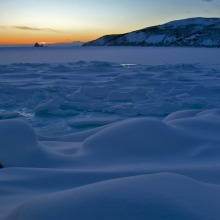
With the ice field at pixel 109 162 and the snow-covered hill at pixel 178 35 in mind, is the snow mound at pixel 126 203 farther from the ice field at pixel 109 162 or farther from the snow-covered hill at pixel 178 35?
the snow-covered hill at pixel 178 35

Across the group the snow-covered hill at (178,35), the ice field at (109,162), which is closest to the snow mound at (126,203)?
the ice field at (109,162)

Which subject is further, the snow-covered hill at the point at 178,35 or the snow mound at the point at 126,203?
the snow-covered hill at the point at 178,35

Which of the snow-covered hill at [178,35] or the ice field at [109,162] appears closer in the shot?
the ice field at [109,162]

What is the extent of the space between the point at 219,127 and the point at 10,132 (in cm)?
240

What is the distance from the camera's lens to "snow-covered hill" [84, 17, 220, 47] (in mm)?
91750

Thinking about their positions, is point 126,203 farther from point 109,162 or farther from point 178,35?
point 178,35

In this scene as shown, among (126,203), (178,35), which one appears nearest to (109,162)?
(126,203)

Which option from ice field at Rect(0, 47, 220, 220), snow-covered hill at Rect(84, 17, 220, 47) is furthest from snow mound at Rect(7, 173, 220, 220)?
snow-covered hill at Rect(84, 17, 220, 47)

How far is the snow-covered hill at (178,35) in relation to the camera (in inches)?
3612

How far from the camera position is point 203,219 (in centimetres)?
137

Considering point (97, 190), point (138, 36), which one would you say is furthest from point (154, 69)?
point (138, 36)

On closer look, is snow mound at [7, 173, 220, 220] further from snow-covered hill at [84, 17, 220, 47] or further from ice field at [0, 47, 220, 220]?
snow-covered hill at [84, 17, 220, 47]

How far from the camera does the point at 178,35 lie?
336 ft

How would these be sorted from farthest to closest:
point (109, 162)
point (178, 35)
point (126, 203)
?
point (178, 35) → point (109, 162) → point (126, 203)
